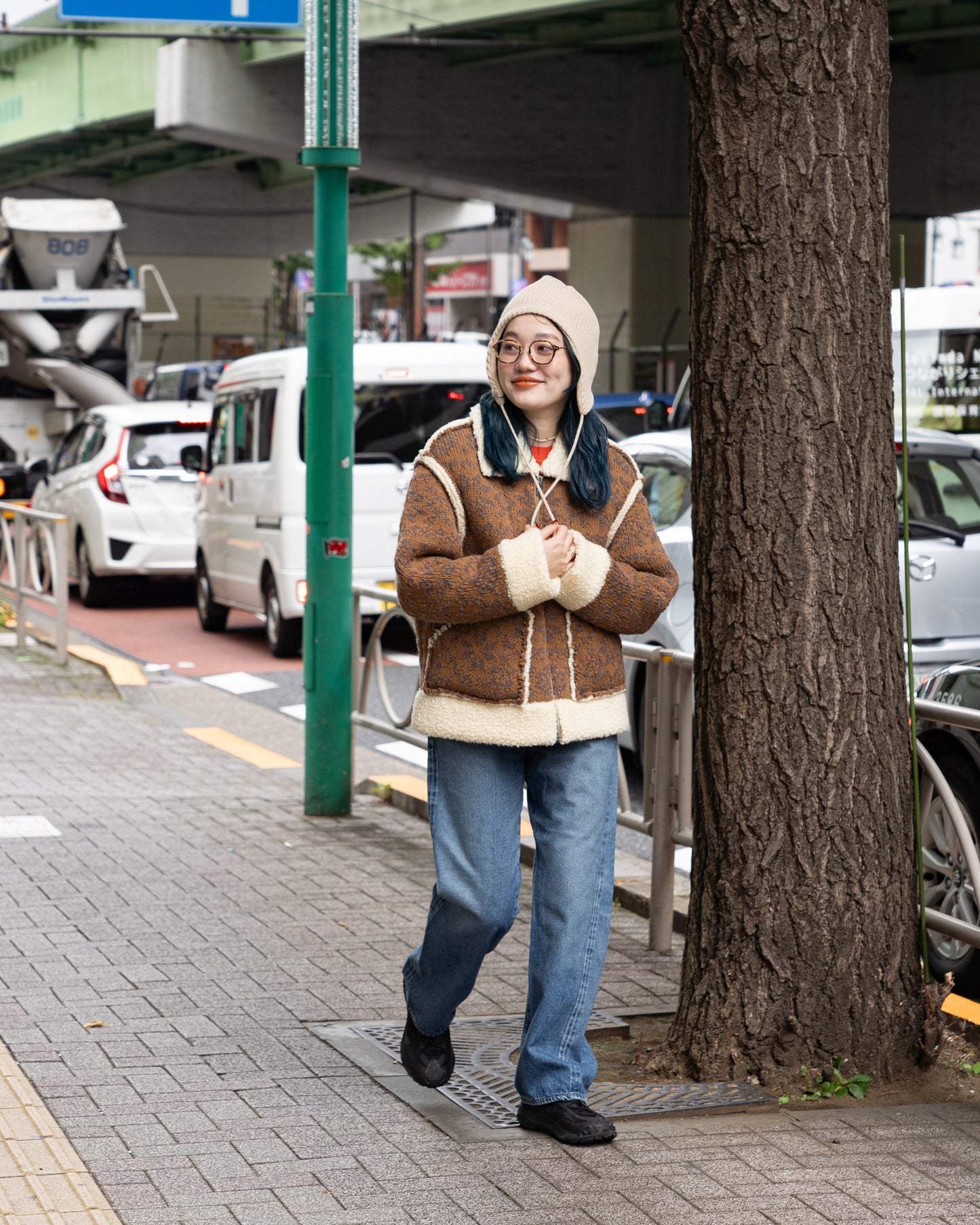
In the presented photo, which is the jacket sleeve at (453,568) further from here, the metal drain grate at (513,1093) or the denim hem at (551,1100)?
the metal drain grate at (513,1093)

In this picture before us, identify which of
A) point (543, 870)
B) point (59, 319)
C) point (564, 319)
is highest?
point (59, 319)

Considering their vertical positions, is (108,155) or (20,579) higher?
(108,155)

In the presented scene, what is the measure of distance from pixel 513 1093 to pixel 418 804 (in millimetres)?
3686

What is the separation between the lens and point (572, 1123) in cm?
420

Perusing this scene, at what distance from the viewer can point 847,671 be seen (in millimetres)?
4547

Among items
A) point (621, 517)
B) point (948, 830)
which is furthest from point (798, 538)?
point (948, 830)

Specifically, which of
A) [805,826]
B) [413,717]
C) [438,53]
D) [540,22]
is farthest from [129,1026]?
[438,53]

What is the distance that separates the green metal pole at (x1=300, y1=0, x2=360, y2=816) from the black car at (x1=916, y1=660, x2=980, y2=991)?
3.00m

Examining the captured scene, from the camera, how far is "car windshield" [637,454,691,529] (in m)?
9.59

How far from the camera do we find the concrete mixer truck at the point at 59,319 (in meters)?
24.1

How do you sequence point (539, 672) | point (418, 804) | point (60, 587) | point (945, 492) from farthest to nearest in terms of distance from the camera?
point (60, 587), point (945, 492), point (418, 804), point (539, 672)

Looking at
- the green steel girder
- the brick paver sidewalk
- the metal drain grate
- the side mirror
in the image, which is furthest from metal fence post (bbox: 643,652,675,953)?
the green steel girder

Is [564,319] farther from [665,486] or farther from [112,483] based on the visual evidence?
[112,483]

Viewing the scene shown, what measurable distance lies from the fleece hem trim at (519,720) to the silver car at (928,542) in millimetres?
4187
